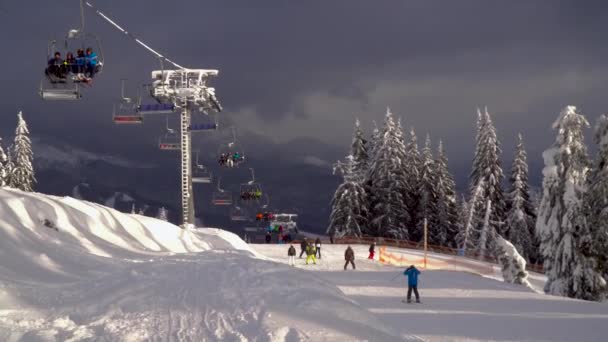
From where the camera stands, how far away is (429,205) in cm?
5694

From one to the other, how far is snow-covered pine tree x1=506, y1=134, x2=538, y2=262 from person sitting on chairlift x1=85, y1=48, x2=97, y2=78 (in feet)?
142

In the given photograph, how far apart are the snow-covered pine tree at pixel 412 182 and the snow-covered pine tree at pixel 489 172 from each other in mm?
5912

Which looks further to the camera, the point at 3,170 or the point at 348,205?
the point at 348,205

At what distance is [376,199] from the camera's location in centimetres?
5569

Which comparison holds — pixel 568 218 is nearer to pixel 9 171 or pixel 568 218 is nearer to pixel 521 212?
pixel 521 212

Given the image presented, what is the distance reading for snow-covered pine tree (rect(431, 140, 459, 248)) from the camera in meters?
56.8

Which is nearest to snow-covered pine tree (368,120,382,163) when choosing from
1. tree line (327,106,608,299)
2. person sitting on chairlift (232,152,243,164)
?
tree line (327,106,608,299)

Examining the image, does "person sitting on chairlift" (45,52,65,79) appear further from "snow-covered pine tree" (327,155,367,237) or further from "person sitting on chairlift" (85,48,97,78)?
"snow-covered pine tree" (327,155,367,237)

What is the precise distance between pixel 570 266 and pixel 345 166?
1087 inches

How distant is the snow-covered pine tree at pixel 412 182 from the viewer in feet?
188

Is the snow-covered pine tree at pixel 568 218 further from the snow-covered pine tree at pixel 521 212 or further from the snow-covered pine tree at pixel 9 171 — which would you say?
the snow-covered pine tree at pixel 9 171

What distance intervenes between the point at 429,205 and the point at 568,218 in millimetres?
27117

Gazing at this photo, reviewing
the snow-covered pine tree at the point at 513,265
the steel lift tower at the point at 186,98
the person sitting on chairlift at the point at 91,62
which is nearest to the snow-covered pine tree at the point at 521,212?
the snow-covered pine tree at the point at 513,265

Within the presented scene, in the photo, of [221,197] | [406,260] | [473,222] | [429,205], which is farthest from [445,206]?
[221,197]
